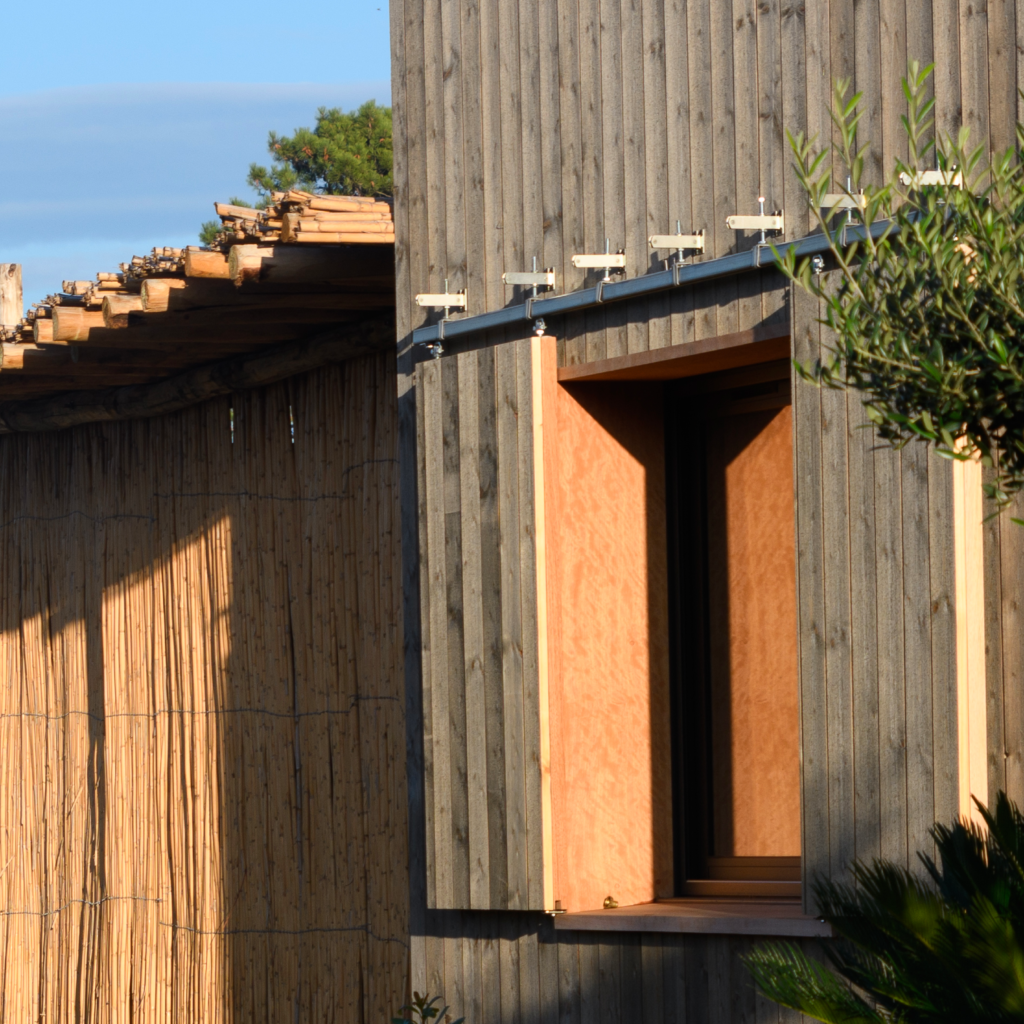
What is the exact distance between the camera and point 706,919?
16.8 feet

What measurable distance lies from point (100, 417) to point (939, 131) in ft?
17.5

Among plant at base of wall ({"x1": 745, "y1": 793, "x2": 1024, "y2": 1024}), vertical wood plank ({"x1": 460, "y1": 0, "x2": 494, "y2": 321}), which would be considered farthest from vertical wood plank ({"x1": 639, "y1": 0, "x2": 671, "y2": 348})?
plant at base of wall ({"x1": 745, "y1": 793, "x2": 1024, "y2": 1024})

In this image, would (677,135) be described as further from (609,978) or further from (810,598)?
(609,978)

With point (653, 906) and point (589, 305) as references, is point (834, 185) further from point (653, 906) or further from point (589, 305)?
point (653, 906)

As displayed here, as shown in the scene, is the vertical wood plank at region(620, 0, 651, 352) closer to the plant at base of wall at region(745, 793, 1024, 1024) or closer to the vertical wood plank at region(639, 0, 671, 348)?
the vertical wood plank at region(639, 0, 671, 348)

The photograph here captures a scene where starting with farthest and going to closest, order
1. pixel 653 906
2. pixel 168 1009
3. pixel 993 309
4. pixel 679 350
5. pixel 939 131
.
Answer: pixel 168 1009, pixel 653 906, pixel 679 350, pixel 939 131, pixel 993 309

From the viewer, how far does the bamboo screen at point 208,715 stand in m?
7.29

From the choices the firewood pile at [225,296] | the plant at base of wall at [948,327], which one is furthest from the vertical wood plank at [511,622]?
the plant at base of wall at [948,327]

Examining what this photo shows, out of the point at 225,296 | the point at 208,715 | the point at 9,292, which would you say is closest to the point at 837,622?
the point at 225,296

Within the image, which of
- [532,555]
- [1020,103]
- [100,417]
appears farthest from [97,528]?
[1020,103]

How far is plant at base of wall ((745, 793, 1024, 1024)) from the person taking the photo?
359 centimetres

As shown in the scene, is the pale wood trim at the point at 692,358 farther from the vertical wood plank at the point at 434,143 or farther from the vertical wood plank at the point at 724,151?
the vertical wood plank at the point at 434,143

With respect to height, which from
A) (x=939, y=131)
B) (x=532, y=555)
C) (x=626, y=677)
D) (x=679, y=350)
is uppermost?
(x=939, y=131)

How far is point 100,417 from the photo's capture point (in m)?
8.71
